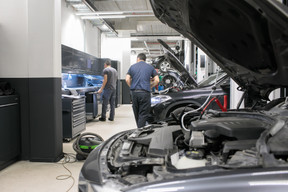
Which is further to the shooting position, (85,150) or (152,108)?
(152,108)

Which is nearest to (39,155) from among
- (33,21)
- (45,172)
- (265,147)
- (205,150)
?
(45,172)

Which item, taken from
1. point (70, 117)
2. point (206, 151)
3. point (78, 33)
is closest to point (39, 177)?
point (70, 117)

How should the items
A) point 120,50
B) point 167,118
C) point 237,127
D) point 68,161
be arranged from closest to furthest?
1. point 237,127
2. point 167,118
3. point 68,161
4. point 120,50

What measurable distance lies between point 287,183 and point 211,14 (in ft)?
3.86

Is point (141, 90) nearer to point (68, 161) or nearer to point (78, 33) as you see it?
point (68, 161)

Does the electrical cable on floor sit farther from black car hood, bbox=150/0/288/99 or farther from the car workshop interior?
black car hood, bbox=150/0/288/99

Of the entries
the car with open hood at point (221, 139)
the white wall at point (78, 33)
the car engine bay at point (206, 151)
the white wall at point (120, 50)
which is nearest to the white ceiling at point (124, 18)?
the white wall at point (78, 33)

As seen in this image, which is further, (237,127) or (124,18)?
(124,18)

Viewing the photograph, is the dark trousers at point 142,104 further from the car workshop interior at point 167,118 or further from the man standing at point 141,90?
the car workshop interior at point 167,118

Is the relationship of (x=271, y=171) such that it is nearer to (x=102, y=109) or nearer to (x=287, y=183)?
(x=287, y=183)

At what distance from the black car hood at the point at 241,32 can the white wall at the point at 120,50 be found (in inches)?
442

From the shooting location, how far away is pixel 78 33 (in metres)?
9.47

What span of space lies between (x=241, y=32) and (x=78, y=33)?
864cm

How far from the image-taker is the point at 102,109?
729cm
